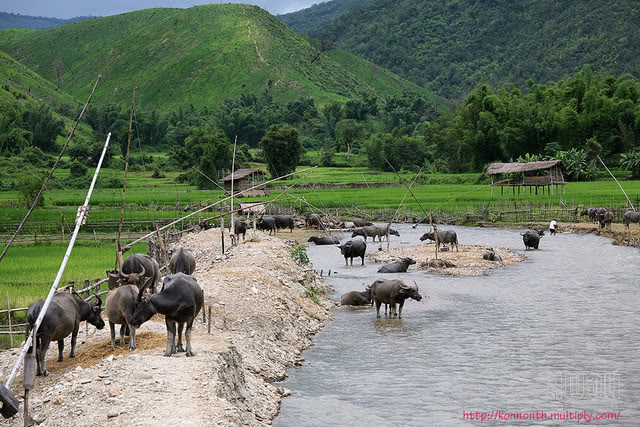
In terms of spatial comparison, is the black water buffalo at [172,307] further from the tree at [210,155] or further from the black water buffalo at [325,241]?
the tree at [210,155]

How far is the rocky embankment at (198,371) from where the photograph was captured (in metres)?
9.37

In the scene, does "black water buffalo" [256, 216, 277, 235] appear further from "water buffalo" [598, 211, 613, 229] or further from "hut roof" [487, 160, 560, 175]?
"hut roof" [487, 160, 560, 175]

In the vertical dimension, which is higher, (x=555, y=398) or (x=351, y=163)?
(x=351, y=163)

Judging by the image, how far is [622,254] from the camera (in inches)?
1260

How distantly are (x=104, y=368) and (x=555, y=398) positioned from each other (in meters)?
7.54

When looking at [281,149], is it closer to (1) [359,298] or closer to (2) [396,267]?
(2) [396,267]

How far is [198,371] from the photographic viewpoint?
1045 centimetres

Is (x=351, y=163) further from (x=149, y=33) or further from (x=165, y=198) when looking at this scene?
(x=149, y=33)

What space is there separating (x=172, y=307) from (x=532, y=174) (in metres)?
51.6

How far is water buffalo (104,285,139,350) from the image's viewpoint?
452 inches

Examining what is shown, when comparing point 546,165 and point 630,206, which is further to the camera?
point 546,165

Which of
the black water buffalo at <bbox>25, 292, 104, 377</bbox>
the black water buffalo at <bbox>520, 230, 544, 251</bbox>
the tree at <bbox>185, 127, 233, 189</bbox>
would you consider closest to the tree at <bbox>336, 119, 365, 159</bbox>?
the tree at <bbox>185, 127, 233, 189</bbox>

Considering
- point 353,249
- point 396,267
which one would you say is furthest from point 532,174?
point 396,267

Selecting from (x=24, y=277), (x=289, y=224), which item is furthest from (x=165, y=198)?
(x=24, y=277)
